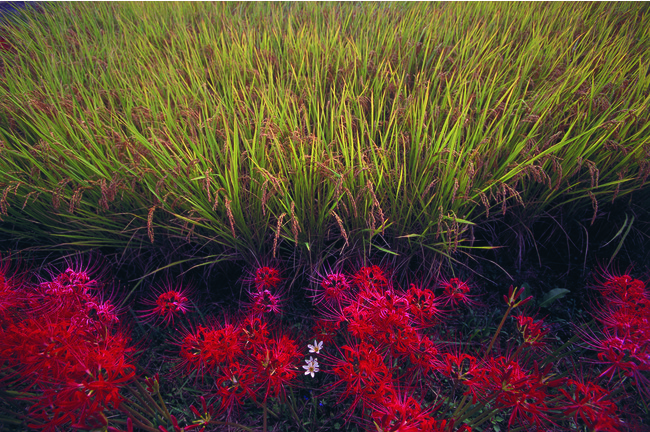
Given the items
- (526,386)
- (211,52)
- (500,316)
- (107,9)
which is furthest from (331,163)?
(107,9)

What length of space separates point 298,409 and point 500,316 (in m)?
1.05

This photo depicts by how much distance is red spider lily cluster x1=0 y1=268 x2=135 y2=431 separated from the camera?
76cm

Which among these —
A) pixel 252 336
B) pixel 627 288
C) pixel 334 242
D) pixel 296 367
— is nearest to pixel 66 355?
pixel 252 336

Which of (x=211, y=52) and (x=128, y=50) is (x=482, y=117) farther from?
(x=128, y=50)

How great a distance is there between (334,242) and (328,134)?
584 mm

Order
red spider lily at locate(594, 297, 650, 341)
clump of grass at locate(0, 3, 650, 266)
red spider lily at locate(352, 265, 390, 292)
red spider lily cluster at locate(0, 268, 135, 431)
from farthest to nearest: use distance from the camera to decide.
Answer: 1. clump of grass at locate(0, 3, 650, 266)
2. red spider lily at locate(352, 265, 390, 292)
3. red spider lily at locate(594, 297, 650, 341)
4. red spider lily cluster at locate(0, 268, 135, 431)

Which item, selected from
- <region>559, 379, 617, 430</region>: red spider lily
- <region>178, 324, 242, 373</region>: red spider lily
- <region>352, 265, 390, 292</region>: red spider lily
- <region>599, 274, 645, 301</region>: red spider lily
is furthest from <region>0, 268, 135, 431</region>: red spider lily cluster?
<region>599, 274, 645, 301</region>: red spider lily

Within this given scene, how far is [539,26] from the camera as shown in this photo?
2498 millimetres

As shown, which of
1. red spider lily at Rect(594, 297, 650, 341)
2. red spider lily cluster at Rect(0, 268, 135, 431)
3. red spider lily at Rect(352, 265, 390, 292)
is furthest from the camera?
→ red spider lily at Rect(352, 265, 390, 292)

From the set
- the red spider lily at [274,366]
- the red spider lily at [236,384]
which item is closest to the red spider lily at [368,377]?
the red spider lily at [274,366]

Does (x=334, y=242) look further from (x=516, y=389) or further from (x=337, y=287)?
(x=516, y=389)

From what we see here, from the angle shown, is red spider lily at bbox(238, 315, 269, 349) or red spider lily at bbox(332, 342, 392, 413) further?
red spider lily at bbox(238, 315, 269, 349)

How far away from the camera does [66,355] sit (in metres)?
0.81

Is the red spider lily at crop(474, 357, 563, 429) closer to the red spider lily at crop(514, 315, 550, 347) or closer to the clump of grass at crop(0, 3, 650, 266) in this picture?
the red spider lily at crop(514, 315, 550, 347)
